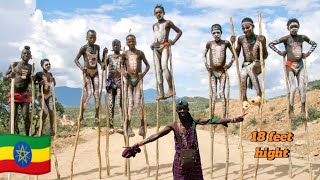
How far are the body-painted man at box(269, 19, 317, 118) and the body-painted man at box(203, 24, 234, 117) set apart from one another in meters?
1.14

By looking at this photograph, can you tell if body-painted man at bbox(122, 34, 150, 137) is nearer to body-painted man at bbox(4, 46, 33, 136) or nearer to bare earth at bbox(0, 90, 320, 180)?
bare earth at bbox(0, 90, 320, 180)

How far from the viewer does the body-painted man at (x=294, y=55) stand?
31.2 ft

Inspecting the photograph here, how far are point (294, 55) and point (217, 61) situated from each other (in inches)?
71.8

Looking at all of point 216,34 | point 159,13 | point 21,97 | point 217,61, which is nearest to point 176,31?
point 159,13

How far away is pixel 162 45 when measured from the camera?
9867 mm

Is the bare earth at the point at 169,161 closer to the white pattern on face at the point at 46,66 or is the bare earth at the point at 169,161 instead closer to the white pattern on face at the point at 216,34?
the white pattern on face at the point at 46,66

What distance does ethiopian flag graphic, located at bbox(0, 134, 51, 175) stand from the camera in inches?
353

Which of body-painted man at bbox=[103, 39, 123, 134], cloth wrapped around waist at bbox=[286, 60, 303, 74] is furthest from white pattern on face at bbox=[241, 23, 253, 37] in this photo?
body-painted man at bbox=[103, 39, 123, 134]

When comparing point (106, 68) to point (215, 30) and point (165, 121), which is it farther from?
point (165, 121)

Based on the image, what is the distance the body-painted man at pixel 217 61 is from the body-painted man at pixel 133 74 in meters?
1.69

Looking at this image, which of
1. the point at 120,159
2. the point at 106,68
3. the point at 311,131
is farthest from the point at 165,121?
the point at 106,68

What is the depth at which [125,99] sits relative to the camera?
10.2 meters

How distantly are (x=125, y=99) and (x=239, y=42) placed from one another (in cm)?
319

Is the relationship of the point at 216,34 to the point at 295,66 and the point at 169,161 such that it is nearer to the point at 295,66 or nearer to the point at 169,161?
the point at 295,66
